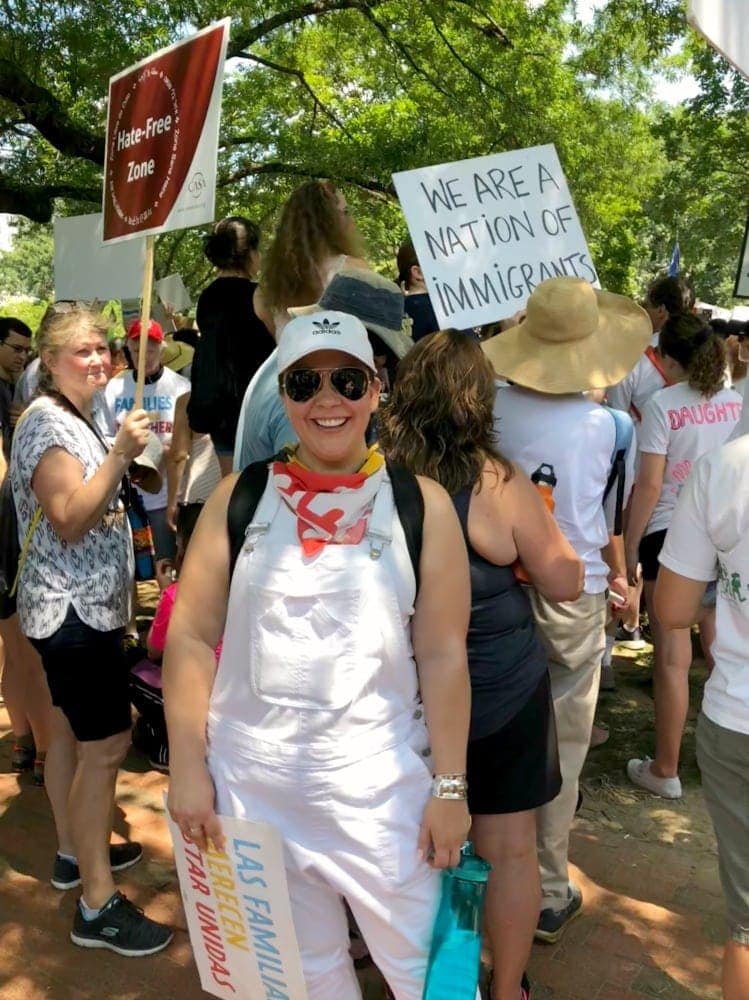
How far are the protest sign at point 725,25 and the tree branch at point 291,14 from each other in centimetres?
895

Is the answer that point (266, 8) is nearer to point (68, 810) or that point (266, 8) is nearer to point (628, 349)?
point (628, 349)

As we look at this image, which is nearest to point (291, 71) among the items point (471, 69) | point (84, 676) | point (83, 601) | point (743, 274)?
point (471, 69)

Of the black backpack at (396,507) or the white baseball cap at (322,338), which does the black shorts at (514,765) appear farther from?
the white baseball cap at (322,338)

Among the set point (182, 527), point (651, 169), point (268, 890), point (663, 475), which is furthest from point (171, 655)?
point (651, 169)

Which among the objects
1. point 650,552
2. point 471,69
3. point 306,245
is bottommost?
point 650,552

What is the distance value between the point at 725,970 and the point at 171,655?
1512mm

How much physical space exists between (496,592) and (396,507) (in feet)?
1.83

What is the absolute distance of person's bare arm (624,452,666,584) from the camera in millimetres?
3986

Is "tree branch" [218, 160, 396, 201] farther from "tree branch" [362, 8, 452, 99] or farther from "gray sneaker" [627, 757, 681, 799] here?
"gray sneaker" [627, 757, 681, 799]

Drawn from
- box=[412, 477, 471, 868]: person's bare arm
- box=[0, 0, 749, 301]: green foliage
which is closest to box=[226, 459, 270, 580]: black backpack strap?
box=[412, 477, 471, 868]: person's bare arm

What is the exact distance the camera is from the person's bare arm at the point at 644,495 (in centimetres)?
399

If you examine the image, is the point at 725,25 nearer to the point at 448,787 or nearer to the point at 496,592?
the point at 496,592

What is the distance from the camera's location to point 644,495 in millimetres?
3998

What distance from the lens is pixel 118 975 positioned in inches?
114
